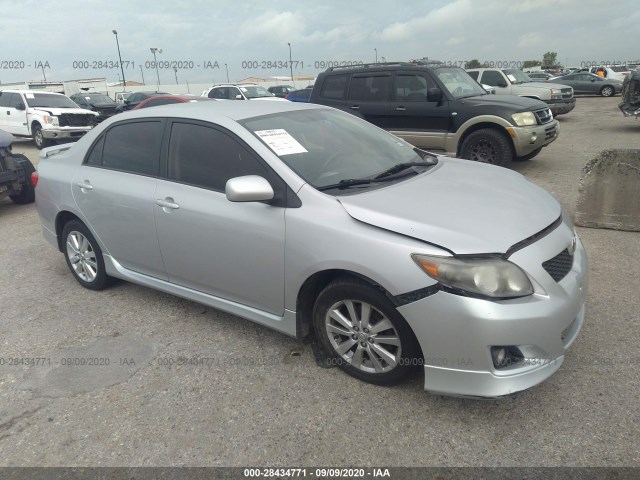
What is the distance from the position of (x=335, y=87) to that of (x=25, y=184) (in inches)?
216

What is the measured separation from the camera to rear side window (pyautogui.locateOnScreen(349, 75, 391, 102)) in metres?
8.38

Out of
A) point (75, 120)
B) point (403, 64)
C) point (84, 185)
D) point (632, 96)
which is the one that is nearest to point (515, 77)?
point (632, 96)

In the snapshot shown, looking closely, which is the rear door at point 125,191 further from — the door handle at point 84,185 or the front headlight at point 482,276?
the front headlight at point 482,276

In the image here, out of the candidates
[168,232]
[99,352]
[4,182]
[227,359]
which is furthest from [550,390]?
[4,182]

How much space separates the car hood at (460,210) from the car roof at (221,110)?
112cm

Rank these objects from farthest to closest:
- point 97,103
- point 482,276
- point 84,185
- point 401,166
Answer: point 97,103
point 84,185
point 401,166
point 482,276

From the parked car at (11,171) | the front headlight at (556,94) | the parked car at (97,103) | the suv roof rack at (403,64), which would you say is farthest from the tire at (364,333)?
the parked car at (97,103)

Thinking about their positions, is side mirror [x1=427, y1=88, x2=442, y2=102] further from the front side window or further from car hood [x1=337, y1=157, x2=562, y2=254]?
the front side window

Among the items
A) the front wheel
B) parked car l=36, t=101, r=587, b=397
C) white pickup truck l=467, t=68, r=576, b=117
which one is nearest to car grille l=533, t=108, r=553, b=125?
parked car l=36, t=101, r=587, b=397

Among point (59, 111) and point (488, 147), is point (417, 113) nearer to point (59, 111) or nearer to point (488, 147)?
point (488, 147)

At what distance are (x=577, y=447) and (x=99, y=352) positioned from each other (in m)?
2.98

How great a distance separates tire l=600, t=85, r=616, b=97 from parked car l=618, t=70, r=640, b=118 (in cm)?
1532

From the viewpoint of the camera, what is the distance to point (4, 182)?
676cm

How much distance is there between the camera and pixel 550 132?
8117 mm
